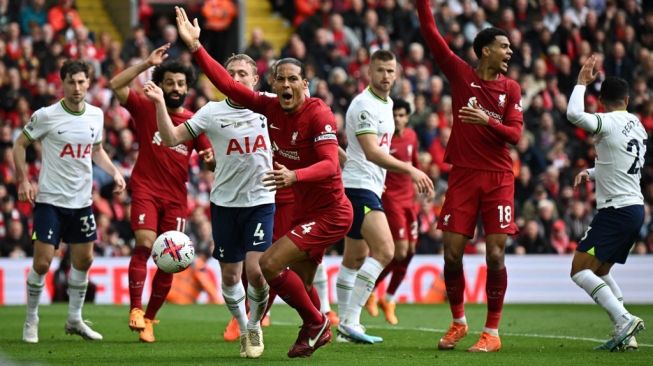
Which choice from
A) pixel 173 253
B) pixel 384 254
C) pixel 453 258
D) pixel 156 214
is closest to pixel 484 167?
pixel 453 258

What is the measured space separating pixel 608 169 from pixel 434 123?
12528mm

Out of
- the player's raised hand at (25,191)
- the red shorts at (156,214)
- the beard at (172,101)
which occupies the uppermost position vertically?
the beard at (172,101)

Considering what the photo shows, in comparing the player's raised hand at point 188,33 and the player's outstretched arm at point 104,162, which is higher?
the player's raised hand at point 188,33

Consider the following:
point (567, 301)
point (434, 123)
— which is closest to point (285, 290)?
point (567, 301)

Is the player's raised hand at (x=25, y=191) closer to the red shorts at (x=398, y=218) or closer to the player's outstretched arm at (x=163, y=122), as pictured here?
the player's outstretched arm at (x=163, y=122)

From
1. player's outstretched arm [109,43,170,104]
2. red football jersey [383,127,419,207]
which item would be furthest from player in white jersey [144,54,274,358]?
red football jersey [383,127,419,207]

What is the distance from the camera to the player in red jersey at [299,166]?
10.7 meters

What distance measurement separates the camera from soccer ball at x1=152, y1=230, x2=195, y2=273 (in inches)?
464

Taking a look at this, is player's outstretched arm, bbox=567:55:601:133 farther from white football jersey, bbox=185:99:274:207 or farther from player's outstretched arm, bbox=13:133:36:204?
player's outstretched arm, bbox=13:133:36:204

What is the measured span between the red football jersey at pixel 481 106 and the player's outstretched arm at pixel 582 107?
0.50m

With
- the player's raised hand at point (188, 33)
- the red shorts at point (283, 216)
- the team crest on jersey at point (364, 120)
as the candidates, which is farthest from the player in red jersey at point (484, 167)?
the player's raised hand at point (188, 33)

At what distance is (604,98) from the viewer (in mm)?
12375

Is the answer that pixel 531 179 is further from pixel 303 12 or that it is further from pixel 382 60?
pixel 382 60

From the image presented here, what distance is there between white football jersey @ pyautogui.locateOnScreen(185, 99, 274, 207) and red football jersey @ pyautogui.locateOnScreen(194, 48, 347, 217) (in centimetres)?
92
